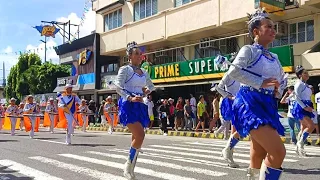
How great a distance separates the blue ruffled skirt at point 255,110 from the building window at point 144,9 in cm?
2279

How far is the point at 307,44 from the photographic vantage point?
722 inches

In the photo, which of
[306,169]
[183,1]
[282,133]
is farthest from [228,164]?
[183,1]

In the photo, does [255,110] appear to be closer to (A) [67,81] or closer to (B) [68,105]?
(B) [68,105]

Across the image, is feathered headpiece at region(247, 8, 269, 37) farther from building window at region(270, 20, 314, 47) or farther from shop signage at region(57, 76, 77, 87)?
shop signage at region(57, 76, 77, 87)

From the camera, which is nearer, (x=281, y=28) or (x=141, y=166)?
(x=141, y=166)

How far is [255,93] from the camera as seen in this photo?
4312mm

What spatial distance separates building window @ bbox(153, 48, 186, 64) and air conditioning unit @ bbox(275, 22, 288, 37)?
7.50m

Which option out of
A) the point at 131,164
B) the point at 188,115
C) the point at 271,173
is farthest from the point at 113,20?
the point at 271,173

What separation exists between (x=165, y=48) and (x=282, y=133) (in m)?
23.0

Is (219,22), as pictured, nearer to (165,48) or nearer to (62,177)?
(165,48)

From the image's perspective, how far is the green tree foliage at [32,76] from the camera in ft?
159

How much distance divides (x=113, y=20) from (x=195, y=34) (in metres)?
9.90

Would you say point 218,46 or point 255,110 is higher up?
point 218,46

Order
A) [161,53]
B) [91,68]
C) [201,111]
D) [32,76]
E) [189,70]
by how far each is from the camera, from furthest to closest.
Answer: [32,76], [91,68], [161,53], [189,70], [201,111]
